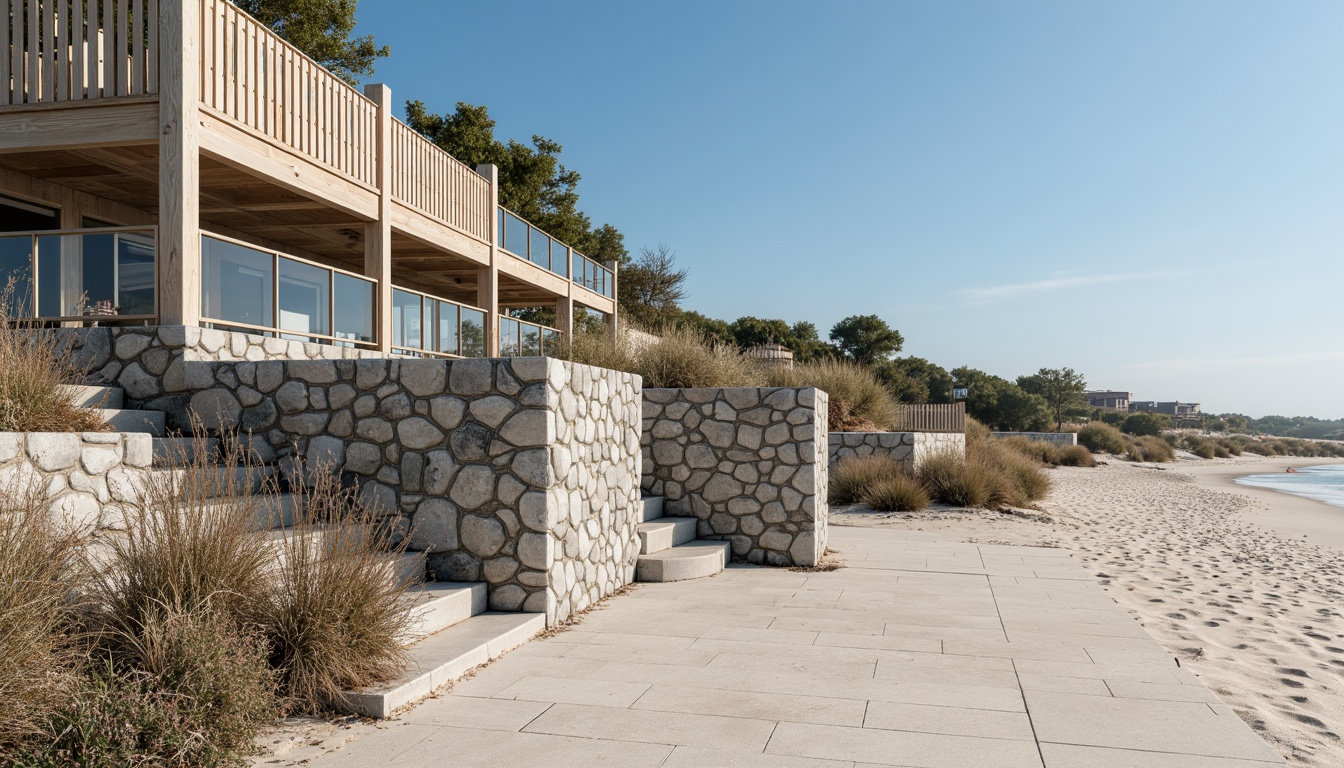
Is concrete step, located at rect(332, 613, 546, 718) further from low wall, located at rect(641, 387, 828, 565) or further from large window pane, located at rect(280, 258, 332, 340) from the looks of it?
large window pane, located at rect(280, 258, 332, 340)

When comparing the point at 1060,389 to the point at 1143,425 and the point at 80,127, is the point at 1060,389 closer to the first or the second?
the point at 1143,425

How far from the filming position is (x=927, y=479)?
551 inches

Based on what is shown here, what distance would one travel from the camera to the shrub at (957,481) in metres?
13.5

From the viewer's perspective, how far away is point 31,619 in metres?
3.05

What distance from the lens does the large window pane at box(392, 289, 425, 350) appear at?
11.4 meters

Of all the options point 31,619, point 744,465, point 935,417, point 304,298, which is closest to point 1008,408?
point 935,417

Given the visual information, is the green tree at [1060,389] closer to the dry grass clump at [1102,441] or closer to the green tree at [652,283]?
the dry grass clump at [1102,441]

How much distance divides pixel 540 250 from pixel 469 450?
42.3 feet

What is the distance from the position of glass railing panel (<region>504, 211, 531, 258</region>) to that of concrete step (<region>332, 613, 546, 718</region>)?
1187cm

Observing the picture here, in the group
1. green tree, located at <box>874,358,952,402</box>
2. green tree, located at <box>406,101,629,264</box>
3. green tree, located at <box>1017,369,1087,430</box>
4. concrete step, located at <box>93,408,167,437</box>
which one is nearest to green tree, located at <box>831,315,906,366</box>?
green tree, located at <box>874,358,952,402</box>

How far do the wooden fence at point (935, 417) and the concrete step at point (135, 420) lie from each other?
16.0 m

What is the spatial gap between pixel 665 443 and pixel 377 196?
Answer: 5.70 metres

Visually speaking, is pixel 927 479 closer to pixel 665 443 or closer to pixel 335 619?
pixel 665 443

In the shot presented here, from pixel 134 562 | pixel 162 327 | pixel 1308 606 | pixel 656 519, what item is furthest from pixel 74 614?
pixel 1308 606
